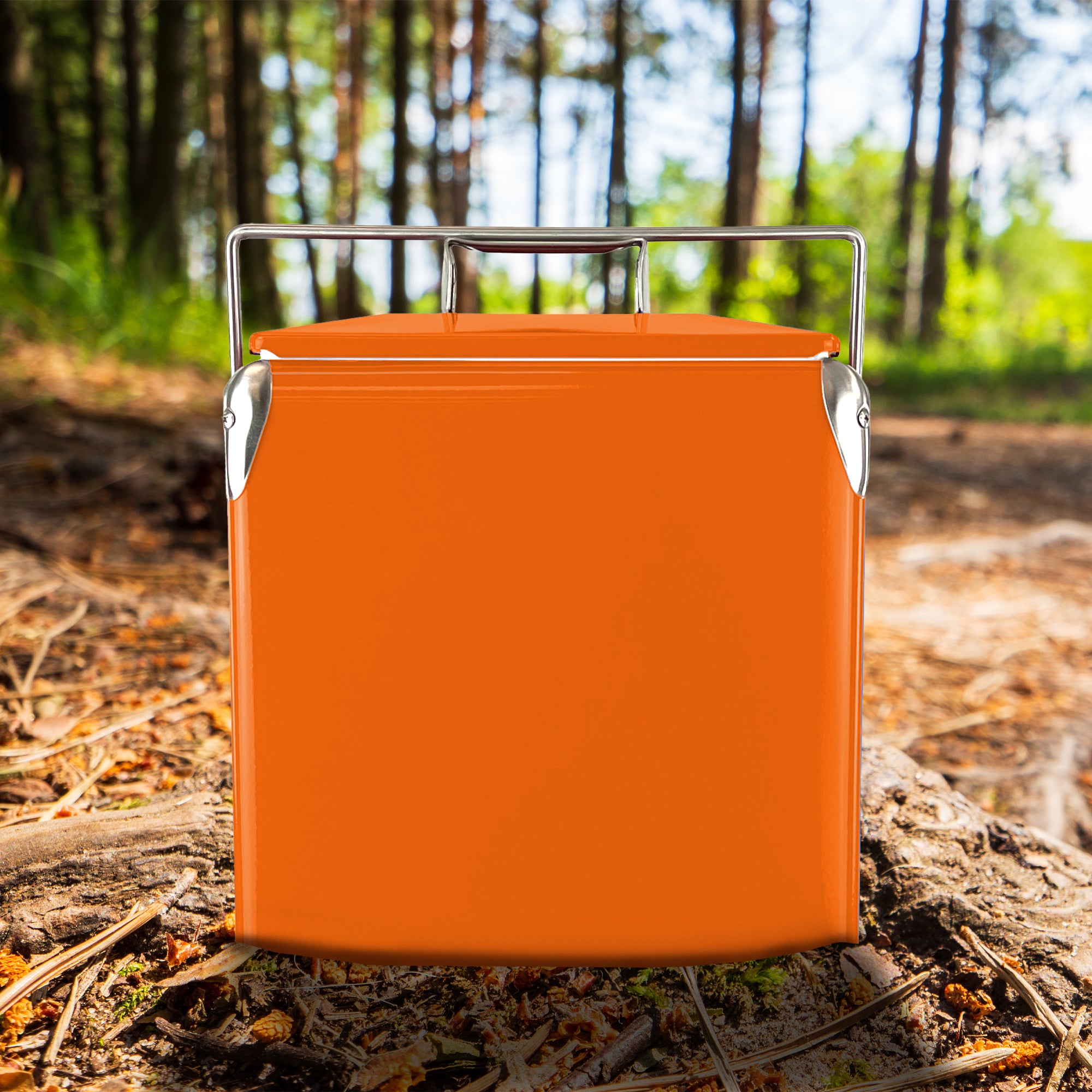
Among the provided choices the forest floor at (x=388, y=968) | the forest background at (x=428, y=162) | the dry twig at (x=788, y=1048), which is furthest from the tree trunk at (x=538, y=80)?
the dry twig at (x=788, y=1048)

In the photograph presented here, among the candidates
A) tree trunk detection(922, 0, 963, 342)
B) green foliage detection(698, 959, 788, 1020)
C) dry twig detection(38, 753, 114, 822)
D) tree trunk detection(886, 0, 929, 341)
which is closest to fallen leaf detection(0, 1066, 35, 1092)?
dry twig detection(38, 753, 114, 822)

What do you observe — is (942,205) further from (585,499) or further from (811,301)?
(585,499)

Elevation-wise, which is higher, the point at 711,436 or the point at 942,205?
the point at 942,205

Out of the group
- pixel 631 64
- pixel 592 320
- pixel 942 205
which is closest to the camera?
pixel 592 320

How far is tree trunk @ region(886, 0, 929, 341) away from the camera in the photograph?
12062mm

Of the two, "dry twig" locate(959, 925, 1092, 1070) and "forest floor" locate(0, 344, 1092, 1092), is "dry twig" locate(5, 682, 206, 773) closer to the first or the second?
"forest floor" locate(0, 344, 1092, 1092)

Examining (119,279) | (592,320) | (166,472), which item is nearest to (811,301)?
(119,279)

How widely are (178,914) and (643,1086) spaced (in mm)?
633

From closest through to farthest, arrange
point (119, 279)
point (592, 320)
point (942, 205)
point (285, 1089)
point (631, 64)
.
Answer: point (285, 1089)
point (592, 320)
point (119, 279)
point (942, 205)
point (631, 64)

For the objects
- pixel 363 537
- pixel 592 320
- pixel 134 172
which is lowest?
pixel 363 537

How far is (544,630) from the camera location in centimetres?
97

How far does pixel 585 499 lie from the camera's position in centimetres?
96

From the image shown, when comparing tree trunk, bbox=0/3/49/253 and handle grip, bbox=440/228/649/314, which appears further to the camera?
tree trunk, bbox=0/3/49/253

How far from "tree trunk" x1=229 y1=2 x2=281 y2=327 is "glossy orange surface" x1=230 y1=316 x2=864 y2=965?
7180 millimetres
